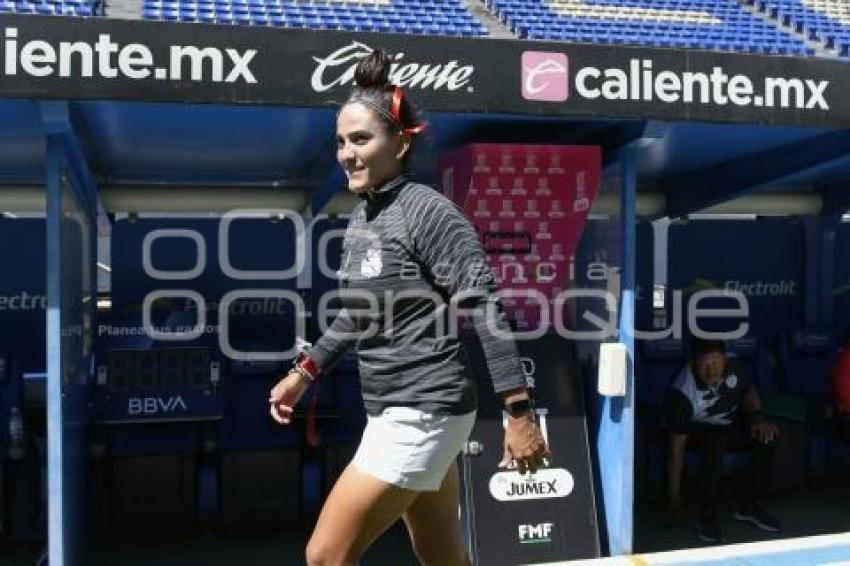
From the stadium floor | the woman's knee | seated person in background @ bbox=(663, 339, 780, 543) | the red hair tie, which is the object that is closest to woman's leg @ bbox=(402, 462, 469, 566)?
the woman's knee

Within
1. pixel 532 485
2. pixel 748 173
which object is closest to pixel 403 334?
pixel 532 485

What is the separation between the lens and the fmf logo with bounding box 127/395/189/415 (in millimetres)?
5086

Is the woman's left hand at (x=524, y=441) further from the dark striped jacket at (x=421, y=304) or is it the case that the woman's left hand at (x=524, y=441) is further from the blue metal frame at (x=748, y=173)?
the blue metal frame at (x=748, y=173)

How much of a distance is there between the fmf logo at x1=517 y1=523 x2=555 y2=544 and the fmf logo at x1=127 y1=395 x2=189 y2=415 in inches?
81.7

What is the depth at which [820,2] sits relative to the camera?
7.21 metres

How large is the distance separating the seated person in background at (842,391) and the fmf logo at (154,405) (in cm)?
422

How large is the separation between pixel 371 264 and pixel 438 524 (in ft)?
2.63

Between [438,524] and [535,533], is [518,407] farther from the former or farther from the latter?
[535,533]

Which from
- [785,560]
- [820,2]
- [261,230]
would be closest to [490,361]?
[785,560]

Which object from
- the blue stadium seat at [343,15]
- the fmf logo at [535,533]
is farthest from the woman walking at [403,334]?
the fmf logo at [535,533]

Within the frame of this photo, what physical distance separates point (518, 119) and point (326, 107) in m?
1.06

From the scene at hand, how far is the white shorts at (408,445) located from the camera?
2350 mm

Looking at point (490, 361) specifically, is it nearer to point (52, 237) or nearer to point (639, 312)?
point (52, 237)

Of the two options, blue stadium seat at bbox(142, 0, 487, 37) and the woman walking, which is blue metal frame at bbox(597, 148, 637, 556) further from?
the woman walking
